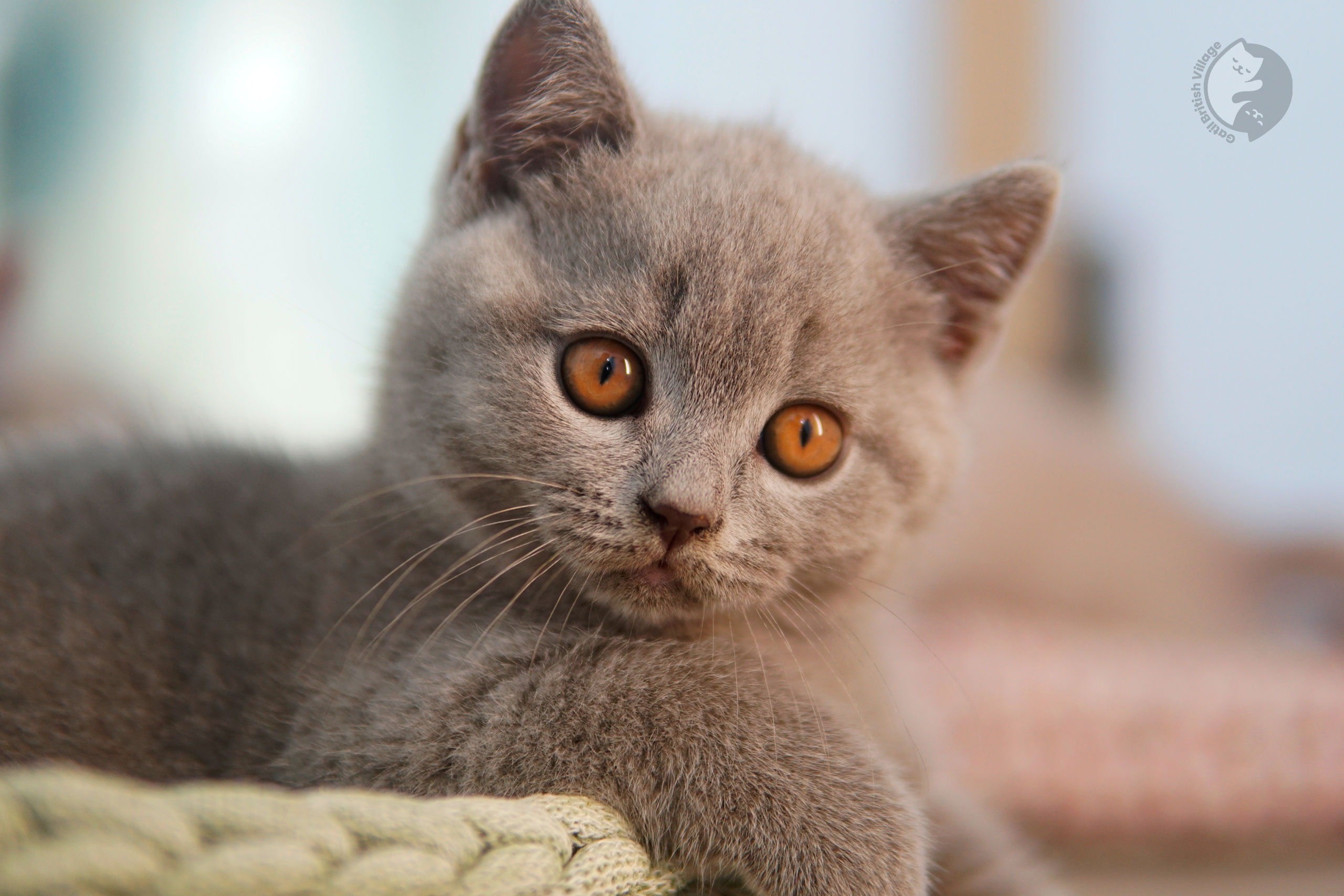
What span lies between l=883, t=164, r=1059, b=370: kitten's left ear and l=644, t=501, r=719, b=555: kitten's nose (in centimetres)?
41

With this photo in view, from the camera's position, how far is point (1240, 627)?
7.45 ft

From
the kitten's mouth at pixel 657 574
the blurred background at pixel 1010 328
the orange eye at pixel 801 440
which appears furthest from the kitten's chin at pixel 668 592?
the blurred background at pixel 1010 328

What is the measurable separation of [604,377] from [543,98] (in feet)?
1.00

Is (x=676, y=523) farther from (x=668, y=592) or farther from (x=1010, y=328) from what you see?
(x=1010, y=328)

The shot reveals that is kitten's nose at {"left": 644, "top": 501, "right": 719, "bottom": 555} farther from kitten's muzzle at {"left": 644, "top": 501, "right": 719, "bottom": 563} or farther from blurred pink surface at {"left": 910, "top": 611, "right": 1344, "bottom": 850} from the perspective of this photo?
blurred pink surface at {"left": 910, "top": 611, "right": 1344, "bottom": 850}

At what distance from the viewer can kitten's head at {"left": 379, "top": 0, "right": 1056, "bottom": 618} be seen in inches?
29.4

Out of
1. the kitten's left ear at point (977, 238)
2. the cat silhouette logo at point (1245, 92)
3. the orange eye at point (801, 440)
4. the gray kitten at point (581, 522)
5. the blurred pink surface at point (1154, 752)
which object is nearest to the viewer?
the gray kitten at point (581, 522)

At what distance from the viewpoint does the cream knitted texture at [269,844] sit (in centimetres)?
40

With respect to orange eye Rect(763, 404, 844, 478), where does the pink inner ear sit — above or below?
above

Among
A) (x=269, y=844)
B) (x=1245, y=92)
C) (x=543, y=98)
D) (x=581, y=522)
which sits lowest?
(x=269, y=844)

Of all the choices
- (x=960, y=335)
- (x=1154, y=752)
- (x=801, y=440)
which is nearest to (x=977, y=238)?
(x=960, y=335)

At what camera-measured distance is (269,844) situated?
43 centimetres

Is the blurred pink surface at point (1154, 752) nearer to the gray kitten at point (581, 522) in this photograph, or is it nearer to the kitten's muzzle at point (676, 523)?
the gray kitten at point (581, 522)

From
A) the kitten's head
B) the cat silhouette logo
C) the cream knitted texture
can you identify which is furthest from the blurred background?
the cream knitted texture
